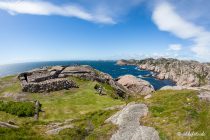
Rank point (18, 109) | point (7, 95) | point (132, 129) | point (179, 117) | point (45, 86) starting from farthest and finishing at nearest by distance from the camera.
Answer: point (45, 86) < point (7, 95) < point (18, 109) < point (179, 117) < point (132, 129)

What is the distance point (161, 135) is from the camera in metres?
8.38

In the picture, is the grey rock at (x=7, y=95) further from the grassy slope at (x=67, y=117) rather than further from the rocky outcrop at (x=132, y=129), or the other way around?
the rocky outcrop at (x=132, y=129)

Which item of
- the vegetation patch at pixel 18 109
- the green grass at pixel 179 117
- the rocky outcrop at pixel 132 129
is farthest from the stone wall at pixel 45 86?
the green grass at pixel 179 117

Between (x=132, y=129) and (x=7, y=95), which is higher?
(x=132, y=129)

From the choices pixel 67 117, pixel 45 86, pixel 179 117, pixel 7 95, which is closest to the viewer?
pixel 179 117

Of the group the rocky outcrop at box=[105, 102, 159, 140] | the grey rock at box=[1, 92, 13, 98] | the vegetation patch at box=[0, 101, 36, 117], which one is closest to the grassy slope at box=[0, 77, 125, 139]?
the vegetation patch at box=[0, 101, 36, 117]

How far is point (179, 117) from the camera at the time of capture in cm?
999

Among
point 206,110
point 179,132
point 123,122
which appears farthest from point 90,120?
point 206,110

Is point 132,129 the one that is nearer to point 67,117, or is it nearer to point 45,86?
point 67,117

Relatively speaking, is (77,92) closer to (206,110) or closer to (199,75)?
(206,110)

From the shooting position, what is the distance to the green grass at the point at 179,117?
820 centimetres

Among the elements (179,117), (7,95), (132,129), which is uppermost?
(179,117)

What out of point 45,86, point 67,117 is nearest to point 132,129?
point 67,117

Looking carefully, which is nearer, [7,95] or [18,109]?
[18,109]
